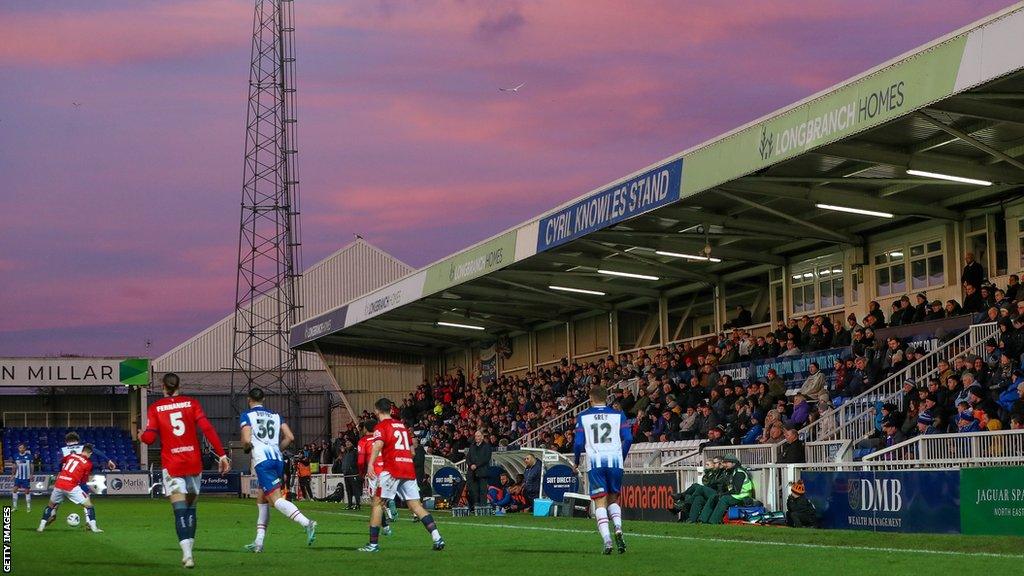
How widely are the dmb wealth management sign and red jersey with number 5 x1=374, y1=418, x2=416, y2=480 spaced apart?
47702 mm

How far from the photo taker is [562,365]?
152ft

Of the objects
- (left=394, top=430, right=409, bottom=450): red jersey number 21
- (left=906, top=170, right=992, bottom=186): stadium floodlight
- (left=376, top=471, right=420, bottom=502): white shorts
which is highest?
(left=906, top=170, right=992, bottom=186): stadium floodlight

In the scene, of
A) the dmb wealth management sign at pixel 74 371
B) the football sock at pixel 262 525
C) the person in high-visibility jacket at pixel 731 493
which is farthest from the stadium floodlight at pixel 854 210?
the dmb wealth management sign at pixel 74 371

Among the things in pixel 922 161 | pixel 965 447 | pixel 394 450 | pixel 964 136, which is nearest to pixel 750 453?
pixel 965 447

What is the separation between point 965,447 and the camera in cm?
1984

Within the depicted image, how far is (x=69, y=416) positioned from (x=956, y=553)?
56116 mm

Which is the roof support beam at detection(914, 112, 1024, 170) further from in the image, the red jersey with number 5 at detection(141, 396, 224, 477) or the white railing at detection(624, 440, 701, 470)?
the red jersey with number 5 at detection(141, 396, 224, 477)

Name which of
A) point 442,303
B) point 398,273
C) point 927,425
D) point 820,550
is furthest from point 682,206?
point 398,273

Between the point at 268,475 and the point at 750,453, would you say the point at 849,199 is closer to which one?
the point at 750,453

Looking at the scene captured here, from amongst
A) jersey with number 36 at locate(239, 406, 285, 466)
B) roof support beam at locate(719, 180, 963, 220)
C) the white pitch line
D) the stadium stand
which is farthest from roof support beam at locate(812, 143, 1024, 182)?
the stadium stand

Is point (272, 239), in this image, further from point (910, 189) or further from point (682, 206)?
point (910, 189)

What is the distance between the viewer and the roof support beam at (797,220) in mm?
28159

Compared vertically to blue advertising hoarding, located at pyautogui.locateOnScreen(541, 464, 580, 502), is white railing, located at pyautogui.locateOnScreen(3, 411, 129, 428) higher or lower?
higher

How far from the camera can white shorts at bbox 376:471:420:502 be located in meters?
16.7
